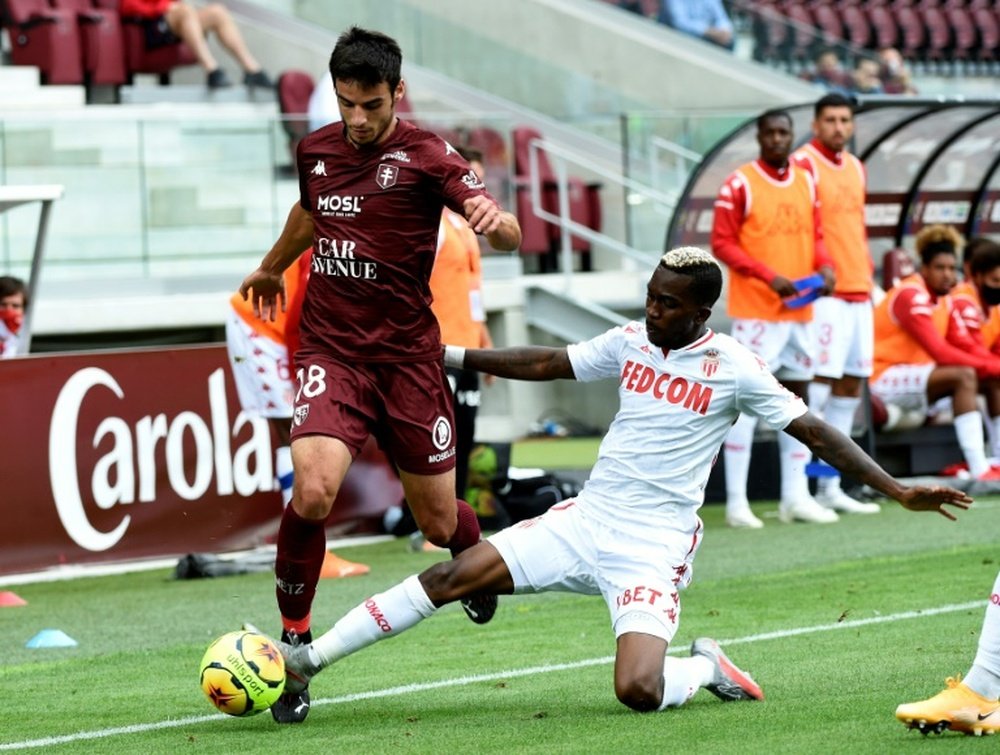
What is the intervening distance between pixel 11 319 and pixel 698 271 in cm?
708

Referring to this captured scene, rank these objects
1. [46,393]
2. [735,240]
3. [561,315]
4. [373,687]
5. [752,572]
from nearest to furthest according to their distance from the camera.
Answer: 1. [373,687]
2. [752,572]
3. [46,393]
4. [735,240]
5. [561,315]

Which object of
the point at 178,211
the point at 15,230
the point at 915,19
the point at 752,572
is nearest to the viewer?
the point at 752,572

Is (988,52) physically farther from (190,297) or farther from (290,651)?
Result: (290,651)

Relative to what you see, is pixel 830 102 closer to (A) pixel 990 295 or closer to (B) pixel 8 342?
(A) pixel 990 295

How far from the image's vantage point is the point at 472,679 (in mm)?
6812

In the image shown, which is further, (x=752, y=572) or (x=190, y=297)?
(x=190, y=297)

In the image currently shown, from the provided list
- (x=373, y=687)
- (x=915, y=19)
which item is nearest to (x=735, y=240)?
(x=373, y=687)

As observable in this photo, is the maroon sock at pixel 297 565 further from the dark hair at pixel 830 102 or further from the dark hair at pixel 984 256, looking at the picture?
the dark hair at pixel 984 256

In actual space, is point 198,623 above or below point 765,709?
below

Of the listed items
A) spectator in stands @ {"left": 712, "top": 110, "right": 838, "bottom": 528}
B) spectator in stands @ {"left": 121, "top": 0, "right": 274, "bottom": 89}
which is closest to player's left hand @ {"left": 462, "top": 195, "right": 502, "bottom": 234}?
spectator in stands @ {"left": 712, "top": 110, "right": 838, "bottom": 528}

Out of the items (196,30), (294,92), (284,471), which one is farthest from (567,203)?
(284,471)

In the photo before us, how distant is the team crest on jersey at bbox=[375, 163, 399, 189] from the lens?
657cm

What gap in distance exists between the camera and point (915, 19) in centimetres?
2908

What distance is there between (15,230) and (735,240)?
608 cm
